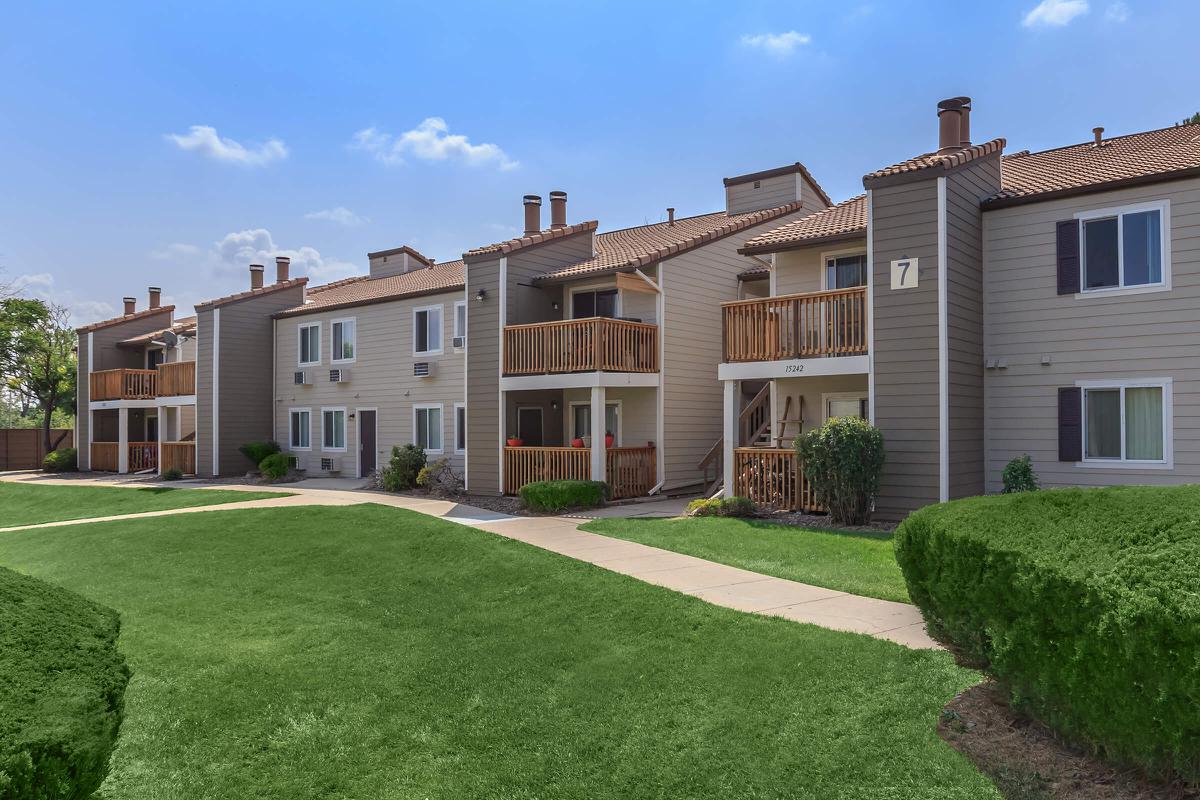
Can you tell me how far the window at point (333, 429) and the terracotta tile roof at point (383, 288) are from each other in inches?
130

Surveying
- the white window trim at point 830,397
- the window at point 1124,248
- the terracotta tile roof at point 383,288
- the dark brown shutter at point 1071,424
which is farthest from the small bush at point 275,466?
the window at point 1124,248

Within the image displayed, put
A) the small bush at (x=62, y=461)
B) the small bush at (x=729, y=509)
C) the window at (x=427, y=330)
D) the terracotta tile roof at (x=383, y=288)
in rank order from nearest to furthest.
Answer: the small bush at (x=729, y=509) < the window at (x=427, y=330) < the terracotta tile roof at (x=383, y=288) < the small bush at (x=62, y=461)

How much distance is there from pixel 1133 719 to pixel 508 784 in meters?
3.18

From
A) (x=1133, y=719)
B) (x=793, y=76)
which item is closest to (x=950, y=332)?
(x=793, y=76)

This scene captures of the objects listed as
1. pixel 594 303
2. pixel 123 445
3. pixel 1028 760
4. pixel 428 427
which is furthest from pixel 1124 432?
pixel 123 445

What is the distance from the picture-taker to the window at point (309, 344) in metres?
27.0

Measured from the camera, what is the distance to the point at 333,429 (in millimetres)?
26391

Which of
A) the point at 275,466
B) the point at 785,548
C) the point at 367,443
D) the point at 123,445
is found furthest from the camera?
the point at 123,445

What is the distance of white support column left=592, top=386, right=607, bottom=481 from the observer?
57.9 feet

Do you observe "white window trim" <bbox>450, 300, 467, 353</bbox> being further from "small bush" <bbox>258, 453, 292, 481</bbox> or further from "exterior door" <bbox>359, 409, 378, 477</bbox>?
"small bush" <bbox>258, 453, 292, 481</bbox>

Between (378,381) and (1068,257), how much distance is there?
1838 cm

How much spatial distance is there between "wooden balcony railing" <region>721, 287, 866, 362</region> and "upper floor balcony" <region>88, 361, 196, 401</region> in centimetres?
2110

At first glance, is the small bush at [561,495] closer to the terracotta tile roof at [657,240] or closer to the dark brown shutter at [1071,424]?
the terracotta tile roof at [657,240]

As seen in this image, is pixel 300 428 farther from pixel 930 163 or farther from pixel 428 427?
pixel 930 163
